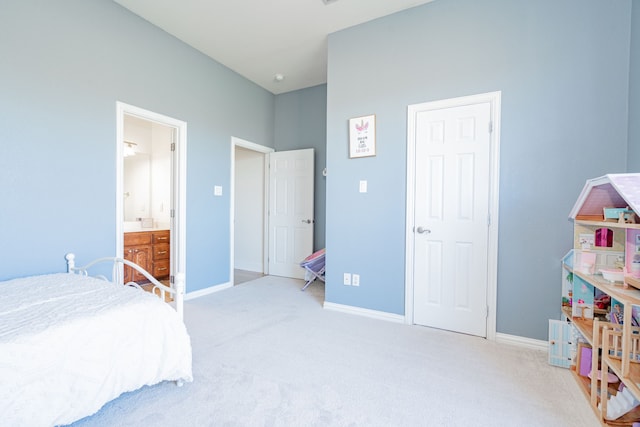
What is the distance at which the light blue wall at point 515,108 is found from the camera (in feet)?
6.86

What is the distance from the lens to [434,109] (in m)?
2.61

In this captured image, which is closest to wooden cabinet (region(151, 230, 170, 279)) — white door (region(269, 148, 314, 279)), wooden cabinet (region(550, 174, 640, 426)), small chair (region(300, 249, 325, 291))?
white door (region(269, 148, 314, 279))

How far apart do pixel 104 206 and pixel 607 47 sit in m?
4.26

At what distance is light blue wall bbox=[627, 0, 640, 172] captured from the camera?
74.9 inches

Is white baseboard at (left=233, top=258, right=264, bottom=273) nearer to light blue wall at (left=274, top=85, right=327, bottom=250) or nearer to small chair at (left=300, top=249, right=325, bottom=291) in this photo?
light blue wall at (left=274, top=85, right=327, bottom=250)

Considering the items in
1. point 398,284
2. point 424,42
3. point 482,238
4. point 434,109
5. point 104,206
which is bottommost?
point 398,284

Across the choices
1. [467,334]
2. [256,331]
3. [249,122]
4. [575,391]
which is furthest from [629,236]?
[249,122]

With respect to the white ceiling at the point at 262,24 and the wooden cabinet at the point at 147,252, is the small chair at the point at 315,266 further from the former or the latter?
the white ceiling at the point at 262,24

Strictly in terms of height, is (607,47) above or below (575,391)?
above

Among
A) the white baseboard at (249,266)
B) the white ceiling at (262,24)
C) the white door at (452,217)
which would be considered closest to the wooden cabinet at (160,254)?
the white baseboard at (249,266)

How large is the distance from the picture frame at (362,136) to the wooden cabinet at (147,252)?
310cm

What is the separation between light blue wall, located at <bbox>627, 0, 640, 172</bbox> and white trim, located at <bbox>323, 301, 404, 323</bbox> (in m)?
2.10

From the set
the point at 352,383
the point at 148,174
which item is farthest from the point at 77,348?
the point at 148,174

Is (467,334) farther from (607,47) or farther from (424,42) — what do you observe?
(424,42)
